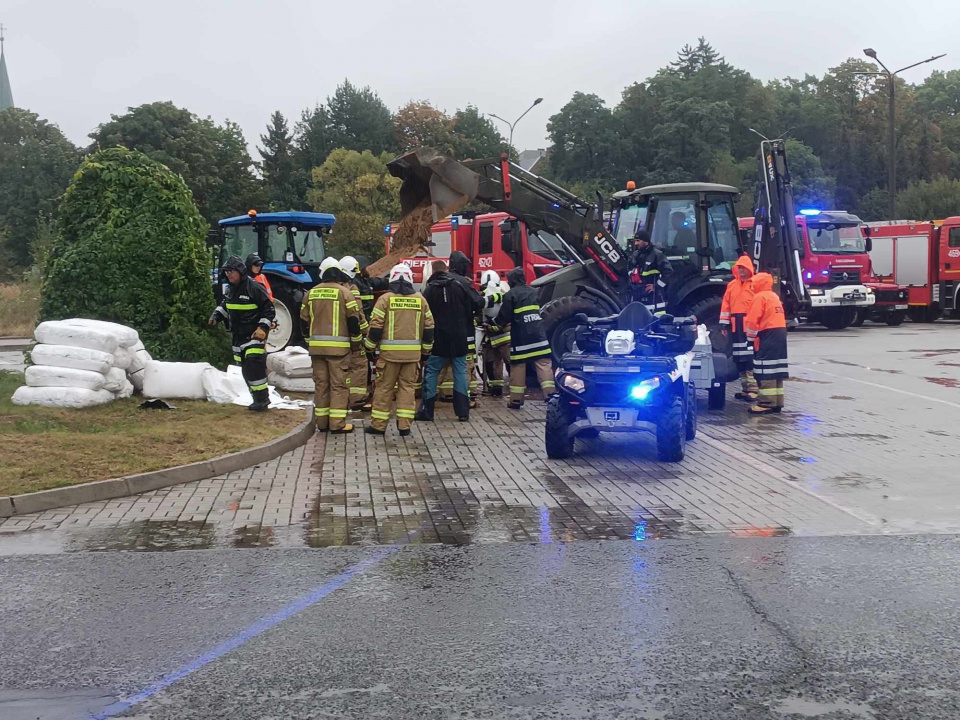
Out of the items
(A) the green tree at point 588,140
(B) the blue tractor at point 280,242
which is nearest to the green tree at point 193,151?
A: (A) the green tree at point 588,140

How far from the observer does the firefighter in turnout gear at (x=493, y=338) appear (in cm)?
1434

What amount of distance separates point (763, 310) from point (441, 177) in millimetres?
4982

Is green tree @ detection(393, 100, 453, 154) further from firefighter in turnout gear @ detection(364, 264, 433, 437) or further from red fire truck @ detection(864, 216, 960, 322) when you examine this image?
firefighter in turnout gear @ detection(364, 264, 433, 437)

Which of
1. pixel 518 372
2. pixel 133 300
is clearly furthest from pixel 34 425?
pixel 518 372

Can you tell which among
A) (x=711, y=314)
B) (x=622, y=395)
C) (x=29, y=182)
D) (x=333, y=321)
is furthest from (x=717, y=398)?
(x=29, y=182)

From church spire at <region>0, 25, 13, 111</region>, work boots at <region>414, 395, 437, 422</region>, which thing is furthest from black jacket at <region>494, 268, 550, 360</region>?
church spire at <region>0, 25, 13, 111</region>

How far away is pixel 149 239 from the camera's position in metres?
13.7

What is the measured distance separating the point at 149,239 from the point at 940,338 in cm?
1829

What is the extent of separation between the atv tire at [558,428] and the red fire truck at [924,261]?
23206 mm

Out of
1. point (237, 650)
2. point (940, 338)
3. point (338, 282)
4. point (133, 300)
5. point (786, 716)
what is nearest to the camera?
point (786, 716)

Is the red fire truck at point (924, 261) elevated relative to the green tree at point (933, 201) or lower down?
lower down

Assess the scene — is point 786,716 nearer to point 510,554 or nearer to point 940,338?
point 510,554

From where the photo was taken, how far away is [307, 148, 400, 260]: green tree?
57.7 m

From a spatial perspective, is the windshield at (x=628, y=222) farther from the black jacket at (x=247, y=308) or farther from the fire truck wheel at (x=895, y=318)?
the fire truck wheel at (x=895, y=318)
